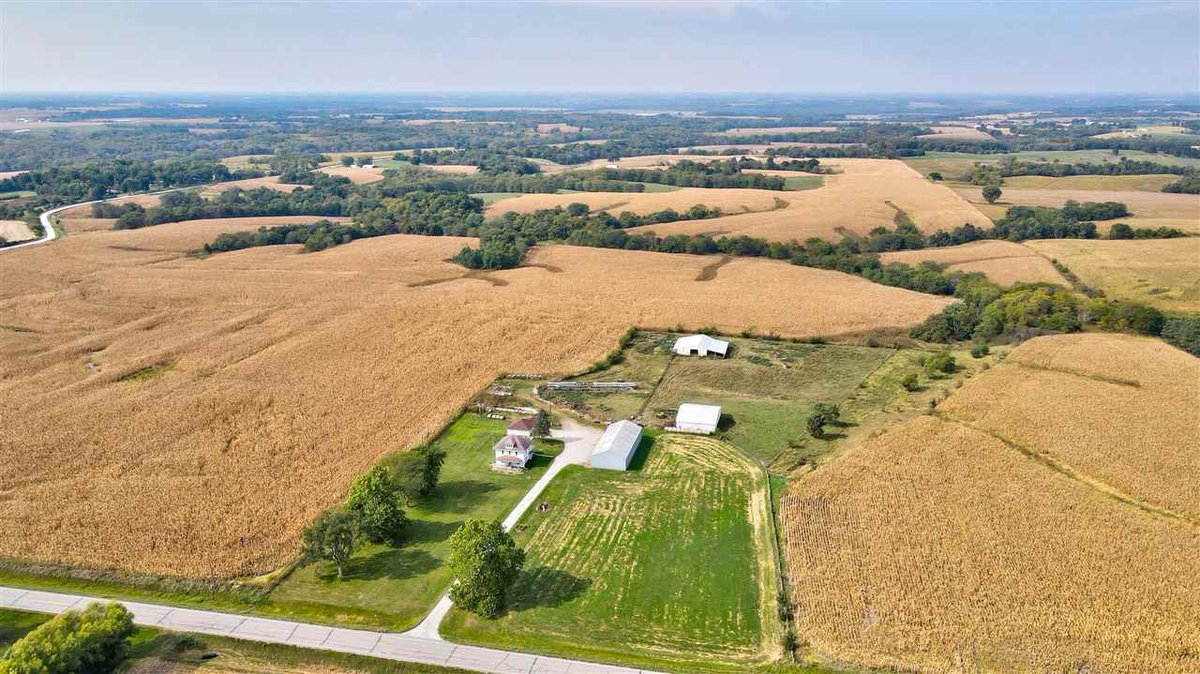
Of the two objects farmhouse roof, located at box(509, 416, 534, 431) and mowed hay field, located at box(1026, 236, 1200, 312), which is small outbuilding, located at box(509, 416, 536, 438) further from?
mowed hay field, located at box(1026, 236, 1200, 312)

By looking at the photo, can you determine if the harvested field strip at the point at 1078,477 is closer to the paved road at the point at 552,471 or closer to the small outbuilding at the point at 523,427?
the paved road at the point at 552,471

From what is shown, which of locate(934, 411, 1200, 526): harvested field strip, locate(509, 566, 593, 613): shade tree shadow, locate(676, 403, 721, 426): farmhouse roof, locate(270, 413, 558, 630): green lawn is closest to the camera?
locate(270, 413, 558, 630): green lawn

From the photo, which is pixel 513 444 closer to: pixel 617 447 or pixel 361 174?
pixel 617 447

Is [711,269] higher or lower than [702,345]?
lower

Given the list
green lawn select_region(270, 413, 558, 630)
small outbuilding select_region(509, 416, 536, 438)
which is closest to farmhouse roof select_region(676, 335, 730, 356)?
small outbuilding select_region(509, 416, 536, 438)

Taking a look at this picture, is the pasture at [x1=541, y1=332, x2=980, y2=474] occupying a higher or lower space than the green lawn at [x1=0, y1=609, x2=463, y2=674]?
higher

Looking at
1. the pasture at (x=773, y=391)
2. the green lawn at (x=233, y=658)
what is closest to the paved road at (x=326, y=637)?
the green lawn at (x=233, y=658)

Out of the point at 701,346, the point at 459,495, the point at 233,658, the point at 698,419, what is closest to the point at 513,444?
the point at 459,495

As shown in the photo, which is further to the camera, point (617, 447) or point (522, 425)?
point (522, 425)
